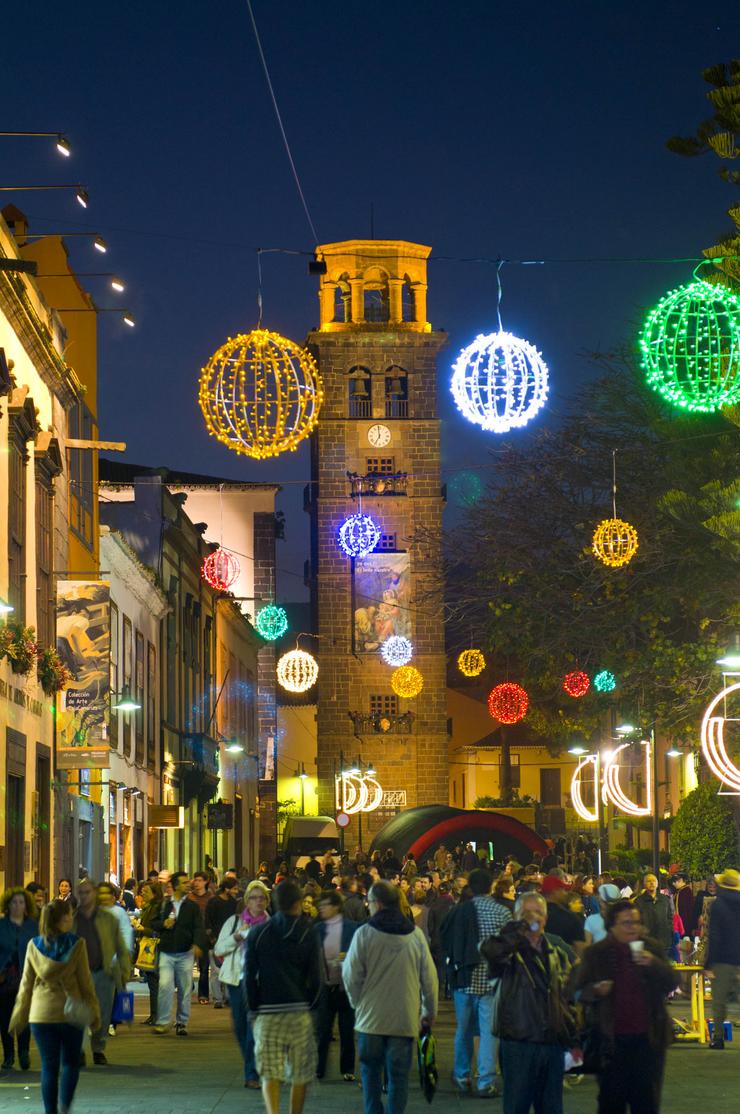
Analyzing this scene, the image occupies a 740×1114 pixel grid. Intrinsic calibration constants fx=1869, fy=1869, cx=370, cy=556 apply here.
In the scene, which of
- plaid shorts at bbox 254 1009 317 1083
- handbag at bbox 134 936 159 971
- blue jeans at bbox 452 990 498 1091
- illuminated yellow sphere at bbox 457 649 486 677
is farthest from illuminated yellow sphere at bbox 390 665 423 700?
plaid shorts at bbox 254 1009 317 1083

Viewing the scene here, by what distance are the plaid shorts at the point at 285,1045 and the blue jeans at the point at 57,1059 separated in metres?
1.38

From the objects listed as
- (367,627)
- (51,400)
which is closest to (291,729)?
(367,627)

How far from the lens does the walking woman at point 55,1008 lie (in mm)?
11938

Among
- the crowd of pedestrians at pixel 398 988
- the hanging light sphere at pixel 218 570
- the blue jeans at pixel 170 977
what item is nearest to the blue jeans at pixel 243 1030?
the crowd of pedestrians at pixel 398 988

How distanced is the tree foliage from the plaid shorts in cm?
2601

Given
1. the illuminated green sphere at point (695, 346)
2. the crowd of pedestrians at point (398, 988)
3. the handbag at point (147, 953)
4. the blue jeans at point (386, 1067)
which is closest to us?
the crowd of pedestrians at point (398, 988)

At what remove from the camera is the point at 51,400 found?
29000 mm

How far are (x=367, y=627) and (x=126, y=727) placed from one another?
40808 millimetres

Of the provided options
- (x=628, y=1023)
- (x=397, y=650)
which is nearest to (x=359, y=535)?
(x=397, y=650)

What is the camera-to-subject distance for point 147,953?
2170 cm

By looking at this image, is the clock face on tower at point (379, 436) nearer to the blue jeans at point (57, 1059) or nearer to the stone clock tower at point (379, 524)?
the stone clock tower at point (379, 524)

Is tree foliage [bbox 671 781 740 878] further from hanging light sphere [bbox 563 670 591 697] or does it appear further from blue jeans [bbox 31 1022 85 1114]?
blue jeans [bbox 31 1022 85 1114]

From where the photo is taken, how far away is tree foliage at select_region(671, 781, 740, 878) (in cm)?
3662

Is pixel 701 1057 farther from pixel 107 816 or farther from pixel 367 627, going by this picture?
pixel 367 627
